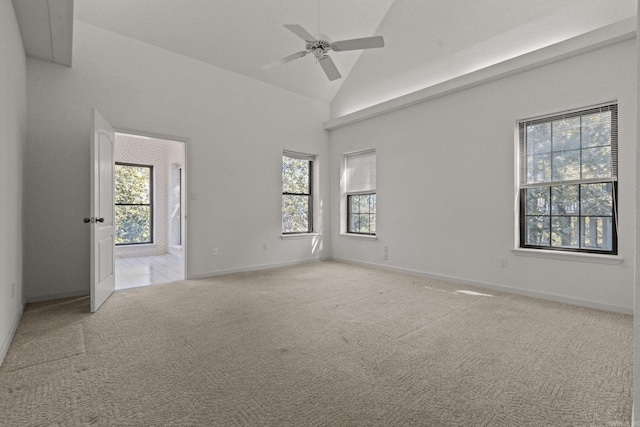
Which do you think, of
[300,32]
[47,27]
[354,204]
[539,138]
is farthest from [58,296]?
[539,138]

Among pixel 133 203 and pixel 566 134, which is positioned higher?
pixel 566 134

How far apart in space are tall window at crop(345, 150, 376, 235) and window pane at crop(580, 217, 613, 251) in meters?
2.98

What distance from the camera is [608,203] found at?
3.35 meters

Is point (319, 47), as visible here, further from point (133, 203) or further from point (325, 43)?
point (133, 203)

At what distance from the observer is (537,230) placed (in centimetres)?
387

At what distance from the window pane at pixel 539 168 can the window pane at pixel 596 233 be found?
2.04 feet

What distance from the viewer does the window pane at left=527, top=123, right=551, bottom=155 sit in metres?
3.76

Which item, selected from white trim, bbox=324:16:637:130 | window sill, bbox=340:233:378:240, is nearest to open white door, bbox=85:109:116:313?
window sill, bbox=340:233:378:240

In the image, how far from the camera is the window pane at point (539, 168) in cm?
374

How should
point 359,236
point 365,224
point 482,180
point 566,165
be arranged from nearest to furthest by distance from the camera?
point 566,165, point 482,180, point 359,236, point 365,224

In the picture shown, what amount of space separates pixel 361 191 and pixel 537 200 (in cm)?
281

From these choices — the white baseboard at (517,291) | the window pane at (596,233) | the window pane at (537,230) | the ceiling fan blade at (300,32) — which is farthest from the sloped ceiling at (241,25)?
the window pane at (596,233)

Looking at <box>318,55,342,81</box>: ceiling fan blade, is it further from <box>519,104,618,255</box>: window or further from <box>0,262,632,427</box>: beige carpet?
<box>0,262,632,427</box>: beige carpet

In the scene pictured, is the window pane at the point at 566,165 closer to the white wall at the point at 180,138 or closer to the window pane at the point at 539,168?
the window pane at the point at 539,168
